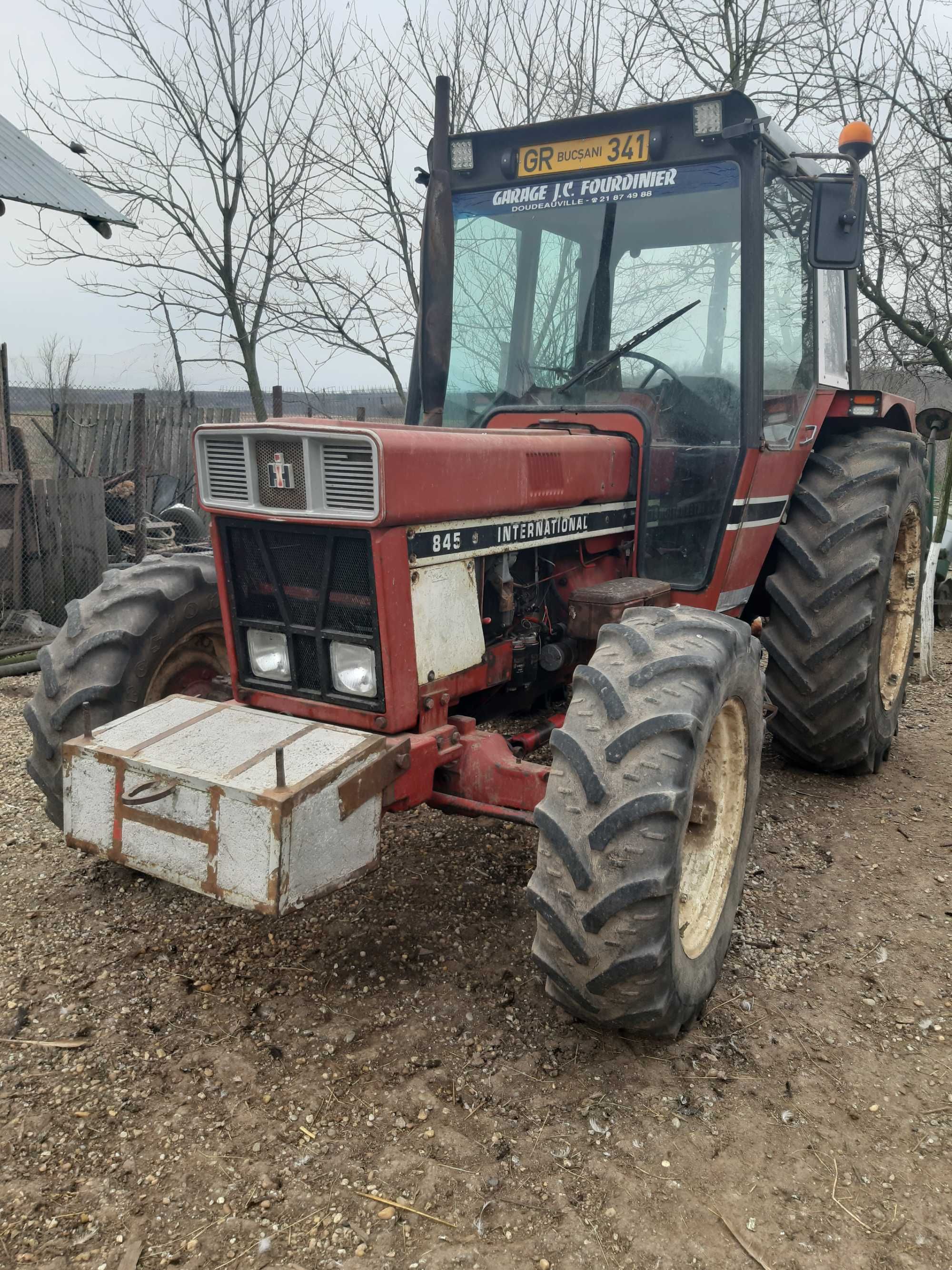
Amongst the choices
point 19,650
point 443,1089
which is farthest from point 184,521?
point 443,1089

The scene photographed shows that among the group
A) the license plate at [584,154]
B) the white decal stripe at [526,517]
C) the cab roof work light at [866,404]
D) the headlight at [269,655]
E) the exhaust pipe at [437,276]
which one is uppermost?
the license plate at [584,154]

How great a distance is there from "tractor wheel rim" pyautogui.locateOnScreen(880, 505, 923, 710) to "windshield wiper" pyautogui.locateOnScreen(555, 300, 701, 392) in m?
2.14

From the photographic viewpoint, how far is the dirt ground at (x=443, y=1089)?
213cm

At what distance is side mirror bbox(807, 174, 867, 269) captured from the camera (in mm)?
3553

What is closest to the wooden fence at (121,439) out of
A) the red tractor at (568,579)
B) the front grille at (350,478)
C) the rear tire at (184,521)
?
the rear tire at (184,521)

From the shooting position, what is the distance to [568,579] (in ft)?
12.1

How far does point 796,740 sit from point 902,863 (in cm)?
74

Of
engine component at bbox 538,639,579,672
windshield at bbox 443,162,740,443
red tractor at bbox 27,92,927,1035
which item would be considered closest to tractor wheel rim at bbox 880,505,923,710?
red tractor at bbox 27,92,927,1035

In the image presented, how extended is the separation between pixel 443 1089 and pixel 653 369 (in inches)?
101

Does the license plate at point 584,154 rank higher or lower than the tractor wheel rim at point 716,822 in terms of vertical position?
higher

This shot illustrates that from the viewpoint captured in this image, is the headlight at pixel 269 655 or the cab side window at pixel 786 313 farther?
the cab side window at pixel 786 313

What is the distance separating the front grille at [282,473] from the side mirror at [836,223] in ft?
6.73

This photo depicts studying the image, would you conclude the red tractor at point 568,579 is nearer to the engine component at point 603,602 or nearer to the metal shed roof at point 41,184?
the engine component at point 603,602

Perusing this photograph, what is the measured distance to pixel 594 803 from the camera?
7.89ft
